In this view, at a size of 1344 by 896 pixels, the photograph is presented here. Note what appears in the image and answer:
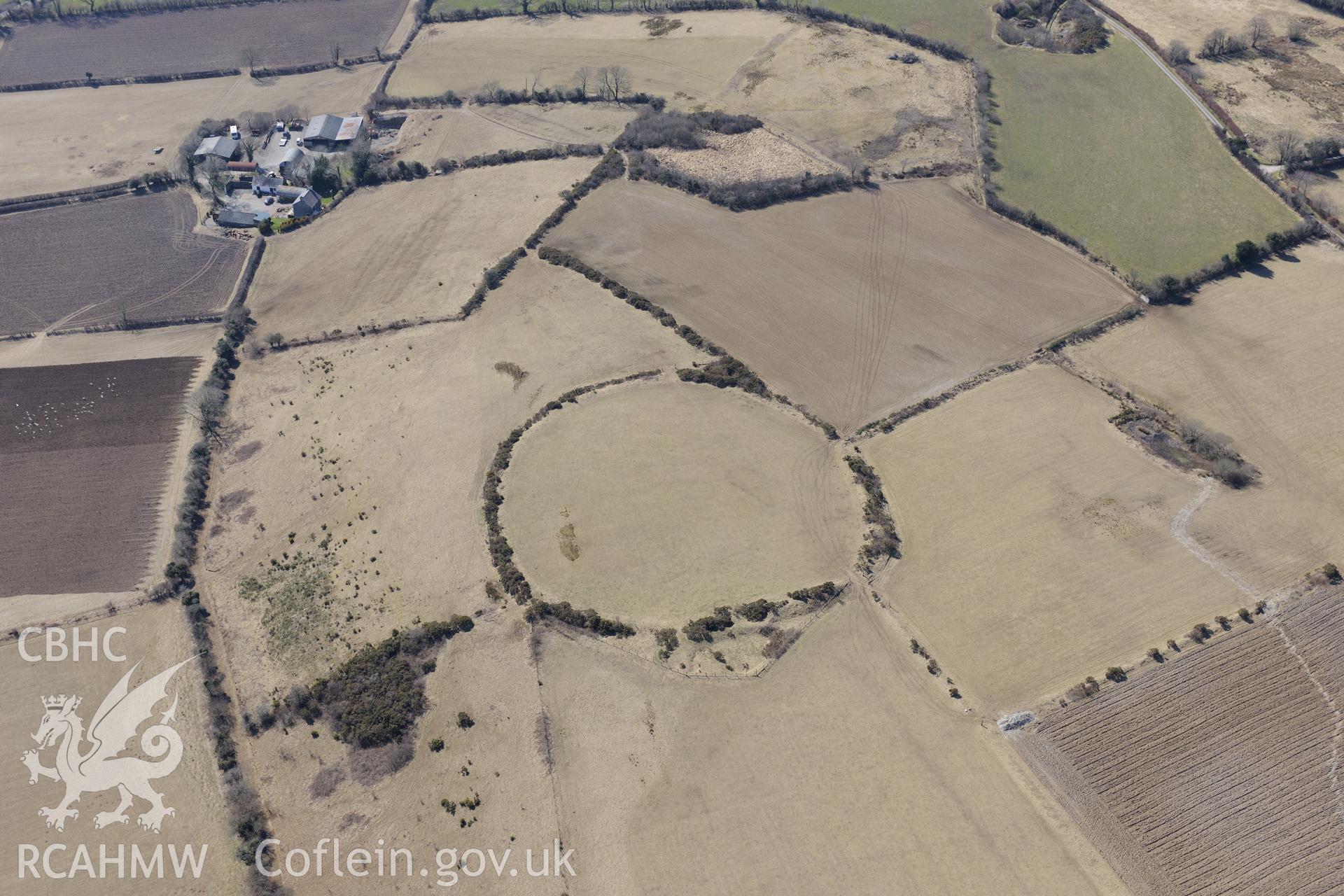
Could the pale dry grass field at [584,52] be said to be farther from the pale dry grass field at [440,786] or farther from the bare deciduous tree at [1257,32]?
the pale dry grass field at [440,786]

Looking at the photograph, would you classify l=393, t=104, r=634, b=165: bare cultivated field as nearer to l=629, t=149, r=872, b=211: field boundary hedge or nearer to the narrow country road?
l=629, t=149, r=872, b=211: field boundary hedge

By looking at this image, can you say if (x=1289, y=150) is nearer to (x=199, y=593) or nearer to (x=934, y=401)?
(x=934, y=401)

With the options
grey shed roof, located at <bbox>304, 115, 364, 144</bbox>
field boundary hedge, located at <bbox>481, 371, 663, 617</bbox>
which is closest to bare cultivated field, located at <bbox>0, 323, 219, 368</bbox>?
field boundary hedge, located at <bbox>481, 371, 663, 617</bbox>

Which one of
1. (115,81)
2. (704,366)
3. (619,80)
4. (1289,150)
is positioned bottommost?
(704,366)

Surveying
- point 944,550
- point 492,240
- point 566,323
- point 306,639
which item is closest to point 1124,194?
point 944,550

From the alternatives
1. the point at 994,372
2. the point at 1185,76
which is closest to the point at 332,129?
the point at 994,372

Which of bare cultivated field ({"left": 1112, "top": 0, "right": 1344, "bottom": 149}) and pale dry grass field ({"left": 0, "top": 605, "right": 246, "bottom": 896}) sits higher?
bare cultivated field ({"left": 1112, "top": 0, "right": 1344, "bottom": 149})
